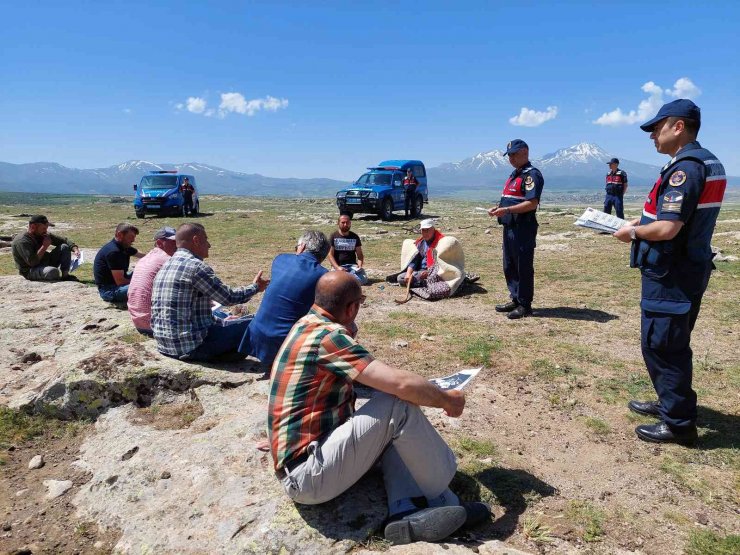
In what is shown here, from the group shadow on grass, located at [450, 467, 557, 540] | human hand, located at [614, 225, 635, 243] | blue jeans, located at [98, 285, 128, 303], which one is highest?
human hand, located at [614, 225, 635, 243]

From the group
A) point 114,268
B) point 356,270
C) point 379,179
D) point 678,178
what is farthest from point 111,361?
point 379,179

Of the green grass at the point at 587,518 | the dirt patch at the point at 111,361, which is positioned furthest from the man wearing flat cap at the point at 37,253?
the green grass at the point at 587,518

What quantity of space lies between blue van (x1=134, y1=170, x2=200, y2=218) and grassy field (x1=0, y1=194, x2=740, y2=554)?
15.5 m

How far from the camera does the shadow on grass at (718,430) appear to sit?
3722mm

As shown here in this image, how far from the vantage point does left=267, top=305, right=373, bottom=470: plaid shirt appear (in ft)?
8.45

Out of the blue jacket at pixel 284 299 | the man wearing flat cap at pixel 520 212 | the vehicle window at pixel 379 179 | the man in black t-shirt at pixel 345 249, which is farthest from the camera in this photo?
the vehicle window at pixel 379 179

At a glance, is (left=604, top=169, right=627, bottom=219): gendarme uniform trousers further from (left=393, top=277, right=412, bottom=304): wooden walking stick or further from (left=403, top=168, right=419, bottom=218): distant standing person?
(left=393, top=277, right=412, bottom=304): wooden walking stick

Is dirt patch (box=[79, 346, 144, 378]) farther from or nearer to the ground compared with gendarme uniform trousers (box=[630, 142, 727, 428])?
nearer to the ground

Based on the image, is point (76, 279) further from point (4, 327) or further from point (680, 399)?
point (680, 399)

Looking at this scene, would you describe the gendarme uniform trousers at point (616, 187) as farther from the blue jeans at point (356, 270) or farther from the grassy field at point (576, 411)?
the blue jeans at point (356, 270)

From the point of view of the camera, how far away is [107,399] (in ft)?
14.7

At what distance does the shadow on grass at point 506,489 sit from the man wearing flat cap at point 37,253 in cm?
865

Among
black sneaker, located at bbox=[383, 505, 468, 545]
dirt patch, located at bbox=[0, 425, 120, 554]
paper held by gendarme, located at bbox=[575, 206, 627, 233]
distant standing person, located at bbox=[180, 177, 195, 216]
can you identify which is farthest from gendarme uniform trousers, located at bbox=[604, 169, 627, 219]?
distant standing person, located at bbox=[180, 177, 195, 216]

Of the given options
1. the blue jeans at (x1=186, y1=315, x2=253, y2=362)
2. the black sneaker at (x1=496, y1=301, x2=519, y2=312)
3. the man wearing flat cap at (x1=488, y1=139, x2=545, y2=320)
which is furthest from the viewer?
the black sneaker at (x1=496, y1=301, x2=519, y2=312)
